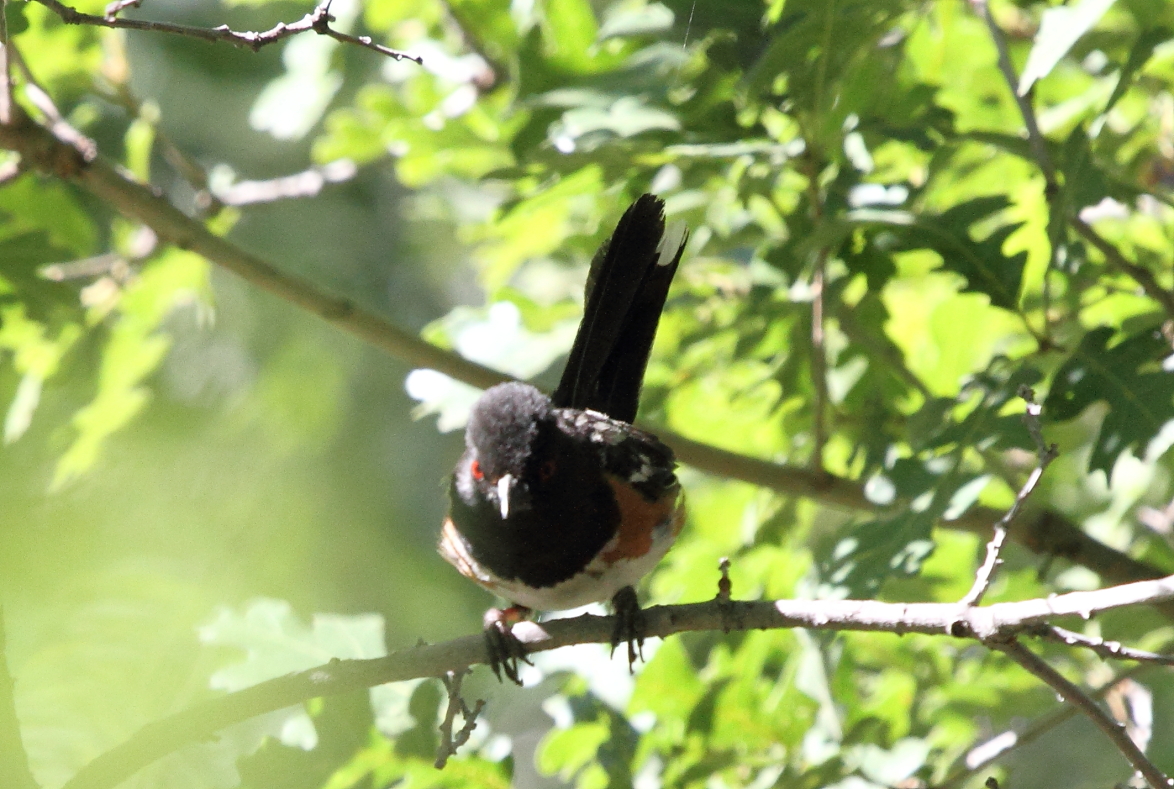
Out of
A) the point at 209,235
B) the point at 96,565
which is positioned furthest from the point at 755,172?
the point at 96,565

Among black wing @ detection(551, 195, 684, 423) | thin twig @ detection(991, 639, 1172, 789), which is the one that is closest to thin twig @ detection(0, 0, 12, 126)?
black wing @ detection(551, 195, 684, 423)

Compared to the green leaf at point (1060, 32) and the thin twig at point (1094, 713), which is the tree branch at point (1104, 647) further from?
the green leaf at point (1060, 32)

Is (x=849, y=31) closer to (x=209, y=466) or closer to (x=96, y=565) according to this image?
(x=96, y=565)

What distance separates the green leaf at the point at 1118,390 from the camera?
8.26 ft

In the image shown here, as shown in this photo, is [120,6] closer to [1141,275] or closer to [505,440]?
[505,440]

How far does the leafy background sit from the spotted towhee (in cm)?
21

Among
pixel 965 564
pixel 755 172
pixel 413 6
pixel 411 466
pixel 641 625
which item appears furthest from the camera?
pixel 411 466

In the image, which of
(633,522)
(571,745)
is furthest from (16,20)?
(571,745)

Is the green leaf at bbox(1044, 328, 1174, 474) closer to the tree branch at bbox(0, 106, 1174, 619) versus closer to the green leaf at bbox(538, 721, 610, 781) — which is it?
the tree branch at bbox(0, 106, 1174, 619)

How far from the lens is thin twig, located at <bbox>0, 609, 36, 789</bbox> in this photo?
149cm

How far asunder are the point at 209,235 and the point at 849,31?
175cm

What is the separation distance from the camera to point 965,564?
11.1 ft

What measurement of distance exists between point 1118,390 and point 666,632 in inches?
43.6

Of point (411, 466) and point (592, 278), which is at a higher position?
point (592, 278)
